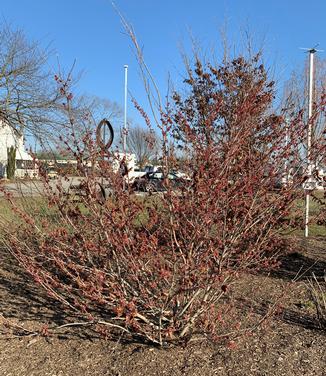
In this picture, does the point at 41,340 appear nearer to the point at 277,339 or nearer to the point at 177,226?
the point at 177,226

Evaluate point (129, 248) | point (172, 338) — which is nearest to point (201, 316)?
point (172, 338)

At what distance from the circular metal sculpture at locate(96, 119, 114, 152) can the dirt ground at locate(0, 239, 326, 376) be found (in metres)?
1.48

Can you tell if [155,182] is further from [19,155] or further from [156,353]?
[19,155]

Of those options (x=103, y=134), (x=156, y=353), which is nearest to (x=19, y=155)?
(x=103, y=134)

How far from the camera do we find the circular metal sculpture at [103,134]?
3321 mm

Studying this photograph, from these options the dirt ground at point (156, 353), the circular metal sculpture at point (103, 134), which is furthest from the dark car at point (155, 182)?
the dirt ground at point (156, 353)

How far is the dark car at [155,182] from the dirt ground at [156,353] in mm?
1188

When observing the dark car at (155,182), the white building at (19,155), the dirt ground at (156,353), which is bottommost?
the dirt ground at (156,353)

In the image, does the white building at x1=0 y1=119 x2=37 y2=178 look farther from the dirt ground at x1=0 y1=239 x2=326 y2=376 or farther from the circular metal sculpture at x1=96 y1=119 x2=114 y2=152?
the dirt ground at x1=0 y1=239 x2=326 y2=376

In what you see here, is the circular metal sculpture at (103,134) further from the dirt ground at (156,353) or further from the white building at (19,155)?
the dirt ground at (156,353)

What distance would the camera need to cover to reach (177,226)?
2.94m

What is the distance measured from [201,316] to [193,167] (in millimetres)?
1180

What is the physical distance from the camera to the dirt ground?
285 centimetres

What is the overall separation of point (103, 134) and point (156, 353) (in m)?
1.93
